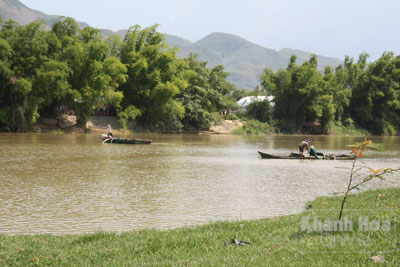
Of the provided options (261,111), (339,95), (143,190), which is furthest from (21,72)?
(339,95)

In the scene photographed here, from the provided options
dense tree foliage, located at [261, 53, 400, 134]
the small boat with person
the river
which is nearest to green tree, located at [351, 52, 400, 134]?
dense tree foliage, located at [261, 53, 400, 134]

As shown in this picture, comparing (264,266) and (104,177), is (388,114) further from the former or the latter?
(264,266)

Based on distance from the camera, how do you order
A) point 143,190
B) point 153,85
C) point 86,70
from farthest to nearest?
point 153,85 < point 86,70 < point 143,190

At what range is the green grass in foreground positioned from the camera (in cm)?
479

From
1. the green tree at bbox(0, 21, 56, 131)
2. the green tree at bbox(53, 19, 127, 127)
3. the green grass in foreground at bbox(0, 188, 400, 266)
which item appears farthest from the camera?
the green tree at bbox(53, 19, 127, 127)

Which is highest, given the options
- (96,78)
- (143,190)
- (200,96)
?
(96,78)

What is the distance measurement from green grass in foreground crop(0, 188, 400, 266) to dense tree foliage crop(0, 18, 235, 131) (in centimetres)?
3524

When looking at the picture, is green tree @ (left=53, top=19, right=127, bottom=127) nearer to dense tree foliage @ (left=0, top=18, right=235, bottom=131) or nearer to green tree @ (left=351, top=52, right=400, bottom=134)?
dense tree foliage @ (left=0, top=18, right=235, bottom=131)

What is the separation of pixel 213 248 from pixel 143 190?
7004 millimetres

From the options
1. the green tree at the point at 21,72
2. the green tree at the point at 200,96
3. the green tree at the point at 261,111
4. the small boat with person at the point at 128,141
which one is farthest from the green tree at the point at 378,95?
the green tree at the point at 21,72

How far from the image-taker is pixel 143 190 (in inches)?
480

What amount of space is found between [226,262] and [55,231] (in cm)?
412

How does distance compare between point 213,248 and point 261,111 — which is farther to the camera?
point 261,111

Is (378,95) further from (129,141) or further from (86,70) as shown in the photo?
(129,141)
